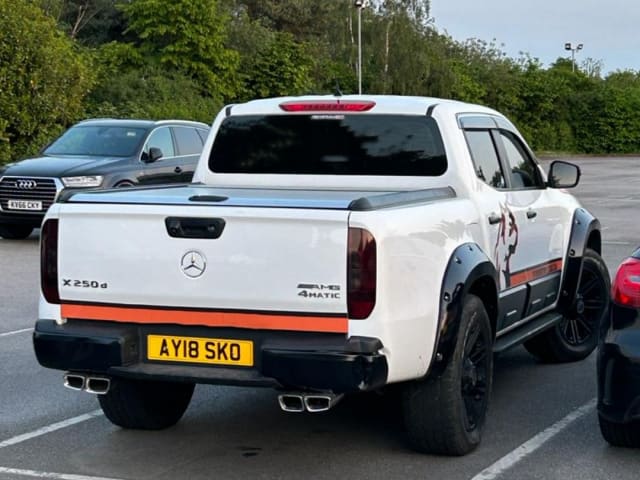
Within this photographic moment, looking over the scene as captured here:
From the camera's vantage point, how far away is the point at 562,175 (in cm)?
776

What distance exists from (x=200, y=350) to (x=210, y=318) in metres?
0.16

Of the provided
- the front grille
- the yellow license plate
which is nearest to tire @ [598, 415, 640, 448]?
the yellow license plate

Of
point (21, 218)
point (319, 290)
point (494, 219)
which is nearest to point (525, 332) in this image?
point (494, 219)

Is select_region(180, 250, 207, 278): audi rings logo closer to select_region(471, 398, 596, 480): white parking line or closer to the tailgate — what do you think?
the tailgate

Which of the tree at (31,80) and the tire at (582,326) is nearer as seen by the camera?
the tire at (582,326)

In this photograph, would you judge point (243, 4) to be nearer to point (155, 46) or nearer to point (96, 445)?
point (155, 46)

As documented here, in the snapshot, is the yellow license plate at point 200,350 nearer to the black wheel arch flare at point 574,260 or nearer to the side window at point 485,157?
the side window at point 485,157

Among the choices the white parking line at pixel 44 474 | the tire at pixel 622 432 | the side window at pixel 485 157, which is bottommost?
the white parking line at pixel 44 474

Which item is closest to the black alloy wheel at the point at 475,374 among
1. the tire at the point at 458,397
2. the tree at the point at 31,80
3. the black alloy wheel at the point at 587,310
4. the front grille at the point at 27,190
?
the tire at the point at 458,397

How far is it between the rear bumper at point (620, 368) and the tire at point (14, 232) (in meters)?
12.1

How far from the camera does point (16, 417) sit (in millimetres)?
6637

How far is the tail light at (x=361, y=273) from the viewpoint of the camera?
16.1 ft

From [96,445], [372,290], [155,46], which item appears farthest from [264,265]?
[155,46]

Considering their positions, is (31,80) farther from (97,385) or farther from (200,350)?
(200,350)
